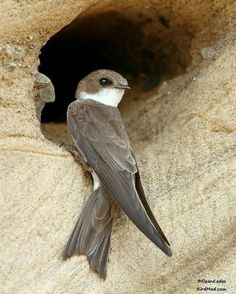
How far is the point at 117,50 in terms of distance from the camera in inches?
139

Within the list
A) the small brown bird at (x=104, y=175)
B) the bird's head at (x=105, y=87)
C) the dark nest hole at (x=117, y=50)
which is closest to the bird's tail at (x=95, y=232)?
the small brown bird at (x=104, y=175)

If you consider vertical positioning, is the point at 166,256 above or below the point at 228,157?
below

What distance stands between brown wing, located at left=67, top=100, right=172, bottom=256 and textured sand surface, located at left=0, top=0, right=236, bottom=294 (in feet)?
0.33

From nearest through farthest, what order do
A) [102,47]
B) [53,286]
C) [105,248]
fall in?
[53,286]
[105,248]
[102,47]

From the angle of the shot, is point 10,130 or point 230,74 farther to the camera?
point 230,74

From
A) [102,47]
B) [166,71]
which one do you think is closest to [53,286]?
[166,71]

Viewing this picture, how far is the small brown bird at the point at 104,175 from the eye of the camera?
232 centimetres

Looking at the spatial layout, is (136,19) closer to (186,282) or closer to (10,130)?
(10,130)

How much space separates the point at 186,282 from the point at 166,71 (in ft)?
4.11

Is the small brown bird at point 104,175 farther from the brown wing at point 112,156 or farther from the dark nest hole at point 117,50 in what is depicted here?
the dark nest hole at point 117,50

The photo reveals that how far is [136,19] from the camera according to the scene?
3240 mm

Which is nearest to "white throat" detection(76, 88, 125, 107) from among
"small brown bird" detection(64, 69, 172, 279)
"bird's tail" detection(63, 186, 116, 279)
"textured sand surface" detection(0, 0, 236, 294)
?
"small brown bird" detection(64, 69, 172, 279)

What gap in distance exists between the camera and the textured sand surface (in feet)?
7.45

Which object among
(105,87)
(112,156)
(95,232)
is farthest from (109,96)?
(95,232)
